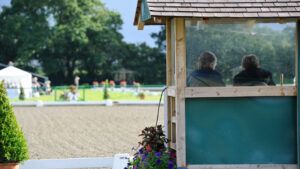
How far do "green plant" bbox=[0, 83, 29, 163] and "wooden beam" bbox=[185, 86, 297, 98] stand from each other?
87.9 inches

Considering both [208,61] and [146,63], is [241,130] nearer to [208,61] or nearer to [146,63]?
[208,61]

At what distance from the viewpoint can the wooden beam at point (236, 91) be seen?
654 centimetres

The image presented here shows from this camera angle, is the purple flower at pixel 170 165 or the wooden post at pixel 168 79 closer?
the purple flower at pixel 170 165

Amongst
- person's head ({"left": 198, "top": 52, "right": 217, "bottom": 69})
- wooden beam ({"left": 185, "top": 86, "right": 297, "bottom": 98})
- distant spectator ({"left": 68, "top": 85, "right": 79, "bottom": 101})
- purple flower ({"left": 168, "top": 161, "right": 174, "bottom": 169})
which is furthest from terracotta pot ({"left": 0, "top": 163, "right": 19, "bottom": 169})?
distant spectator ({"left": 68, "top": 85, "right": 79, "bottom": 101})

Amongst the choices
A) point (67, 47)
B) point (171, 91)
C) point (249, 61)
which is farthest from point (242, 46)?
point (67, 47)

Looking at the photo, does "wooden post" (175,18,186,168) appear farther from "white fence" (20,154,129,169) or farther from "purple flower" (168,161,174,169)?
"white fence" (20,154,129,169)

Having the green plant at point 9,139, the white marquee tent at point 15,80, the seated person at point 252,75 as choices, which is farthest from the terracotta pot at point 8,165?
the white marquee tent at point 15,80

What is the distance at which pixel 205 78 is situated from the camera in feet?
22.1

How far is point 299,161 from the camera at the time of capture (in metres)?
6.64

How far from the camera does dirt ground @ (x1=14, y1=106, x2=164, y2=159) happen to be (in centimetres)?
1150

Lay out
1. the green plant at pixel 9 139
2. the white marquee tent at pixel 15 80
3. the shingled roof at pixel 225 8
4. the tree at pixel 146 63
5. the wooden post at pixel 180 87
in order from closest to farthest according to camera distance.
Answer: the shingled roof at pixel 225 8 → the wooden post at pixel 180 87 → the green plant at pixel 9 139 → the white marquee tent at pixel 15 80 → the tree at pixel 146 63

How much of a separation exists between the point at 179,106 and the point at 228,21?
97cm

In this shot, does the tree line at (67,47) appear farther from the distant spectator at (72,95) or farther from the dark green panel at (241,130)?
the dark green panel at (241,130)

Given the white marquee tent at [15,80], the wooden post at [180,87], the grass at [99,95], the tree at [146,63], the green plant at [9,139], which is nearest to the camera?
the wooden post at [180,87]
